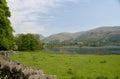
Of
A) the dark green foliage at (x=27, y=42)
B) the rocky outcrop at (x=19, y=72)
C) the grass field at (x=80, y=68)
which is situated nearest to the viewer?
the rocky outcrop at (x=19, y=72)

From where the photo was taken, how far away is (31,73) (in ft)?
43.7

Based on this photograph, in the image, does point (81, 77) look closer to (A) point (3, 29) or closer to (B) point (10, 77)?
(B) point (10, 77)

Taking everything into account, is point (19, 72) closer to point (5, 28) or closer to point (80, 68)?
point (80, 68)

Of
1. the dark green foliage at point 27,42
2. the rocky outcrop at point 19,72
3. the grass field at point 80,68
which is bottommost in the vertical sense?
the grass field at point 80,68

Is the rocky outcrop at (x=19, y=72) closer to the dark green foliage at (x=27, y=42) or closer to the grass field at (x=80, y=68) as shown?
the grass field at (x=80, y=68)

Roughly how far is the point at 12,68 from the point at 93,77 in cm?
837

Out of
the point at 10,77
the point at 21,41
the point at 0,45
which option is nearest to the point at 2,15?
the point at 0,45

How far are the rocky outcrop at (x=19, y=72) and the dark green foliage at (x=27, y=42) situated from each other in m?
97.7

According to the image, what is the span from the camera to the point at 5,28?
161 feet

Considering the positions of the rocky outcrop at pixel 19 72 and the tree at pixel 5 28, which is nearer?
the rocky outcrop at pixel 19 72

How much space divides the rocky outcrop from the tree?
29664 mm

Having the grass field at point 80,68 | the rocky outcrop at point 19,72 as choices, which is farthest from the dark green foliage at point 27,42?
the rocky outcrop at point 19,72

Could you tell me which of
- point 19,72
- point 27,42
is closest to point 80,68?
point 19,72

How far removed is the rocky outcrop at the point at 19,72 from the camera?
1240 centimetres
